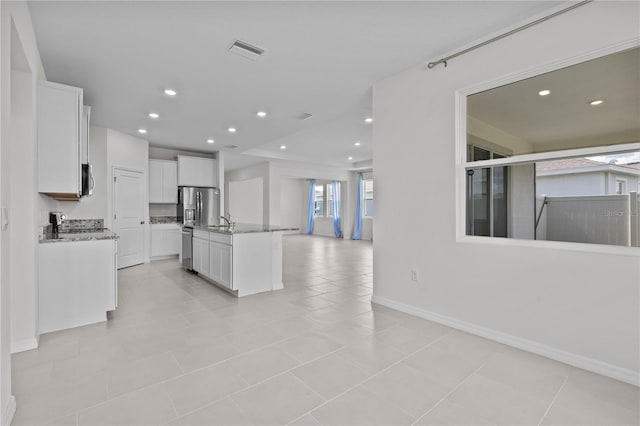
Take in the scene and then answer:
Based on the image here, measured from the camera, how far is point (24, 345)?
97.0 inches

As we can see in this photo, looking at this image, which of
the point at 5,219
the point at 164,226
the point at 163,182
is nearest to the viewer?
the point at 5,219

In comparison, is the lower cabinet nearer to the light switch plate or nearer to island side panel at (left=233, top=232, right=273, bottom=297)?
island side panel at (left=233, top=232, right=273, bottom=297)

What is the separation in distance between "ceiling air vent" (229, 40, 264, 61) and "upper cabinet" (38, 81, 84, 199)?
5.22ft

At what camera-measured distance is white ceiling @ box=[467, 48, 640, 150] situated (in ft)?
6.95

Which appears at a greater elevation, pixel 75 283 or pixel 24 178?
pixel 24 178

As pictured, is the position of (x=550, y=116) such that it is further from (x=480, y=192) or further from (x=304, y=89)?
(x=304, y=89)

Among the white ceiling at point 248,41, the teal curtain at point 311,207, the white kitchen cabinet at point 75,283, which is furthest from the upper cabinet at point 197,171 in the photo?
the teal curtain at point 311,207

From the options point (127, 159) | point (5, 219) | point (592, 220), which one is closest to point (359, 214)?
point (127, 159)

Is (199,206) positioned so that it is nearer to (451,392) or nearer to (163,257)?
(163,257)

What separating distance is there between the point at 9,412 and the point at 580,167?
400cm

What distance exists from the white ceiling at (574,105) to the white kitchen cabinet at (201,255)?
4112 mm

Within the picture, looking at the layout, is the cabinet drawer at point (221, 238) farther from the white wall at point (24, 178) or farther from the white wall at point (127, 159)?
the white wall at point (127, 159)

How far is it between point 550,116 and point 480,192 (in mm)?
809

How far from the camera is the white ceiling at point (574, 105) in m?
2.12
